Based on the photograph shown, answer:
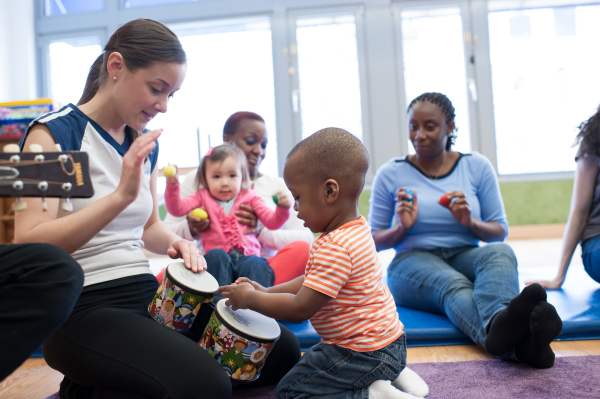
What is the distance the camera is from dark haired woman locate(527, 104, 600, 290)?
1.94m

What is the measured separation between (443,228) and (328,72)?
3.28 metres

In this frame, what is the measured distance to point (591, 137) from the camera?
1.95m

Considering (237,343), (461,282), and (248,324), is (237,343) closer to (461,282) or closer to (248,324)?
(248,324)

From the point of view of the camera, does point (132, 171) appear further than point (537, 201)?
No

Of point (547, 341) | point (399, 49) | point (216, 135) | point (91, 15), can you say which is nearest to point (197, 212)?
point (547, 341)

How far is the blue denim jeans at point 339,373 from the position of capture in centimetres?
101

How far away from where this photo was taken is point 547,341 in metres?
1.20

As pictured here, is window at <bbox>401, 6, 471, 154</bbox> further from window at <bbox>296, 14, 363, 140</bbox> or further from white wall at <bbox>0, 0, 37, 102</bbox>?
white wall at <bbox>0, 0, 37, 102</bbox>

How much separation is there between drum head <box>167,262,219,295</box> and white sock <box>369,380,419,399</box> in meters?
0.44

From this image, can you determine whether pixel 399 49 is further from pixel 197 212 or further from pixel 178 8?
pixel 197 212

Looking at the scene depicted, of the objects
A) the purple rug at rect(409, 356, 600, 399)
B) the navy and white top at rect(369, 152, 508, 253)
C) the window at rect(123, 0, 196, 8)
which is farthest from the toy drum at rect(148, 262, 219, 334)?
the window at rect(123, 0, 196, 8)

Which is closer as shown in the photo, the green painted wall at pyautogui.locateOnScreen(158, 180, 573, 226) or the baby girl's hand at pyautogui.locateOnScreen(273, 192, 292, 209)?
the baby girl's hand at pyautogui.locateOnScreen(273, 192, 292, 209)

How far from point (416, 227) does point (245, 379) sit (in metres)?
1.10

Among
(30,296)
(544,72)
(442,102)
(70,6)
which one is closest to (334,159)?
(30,296)
